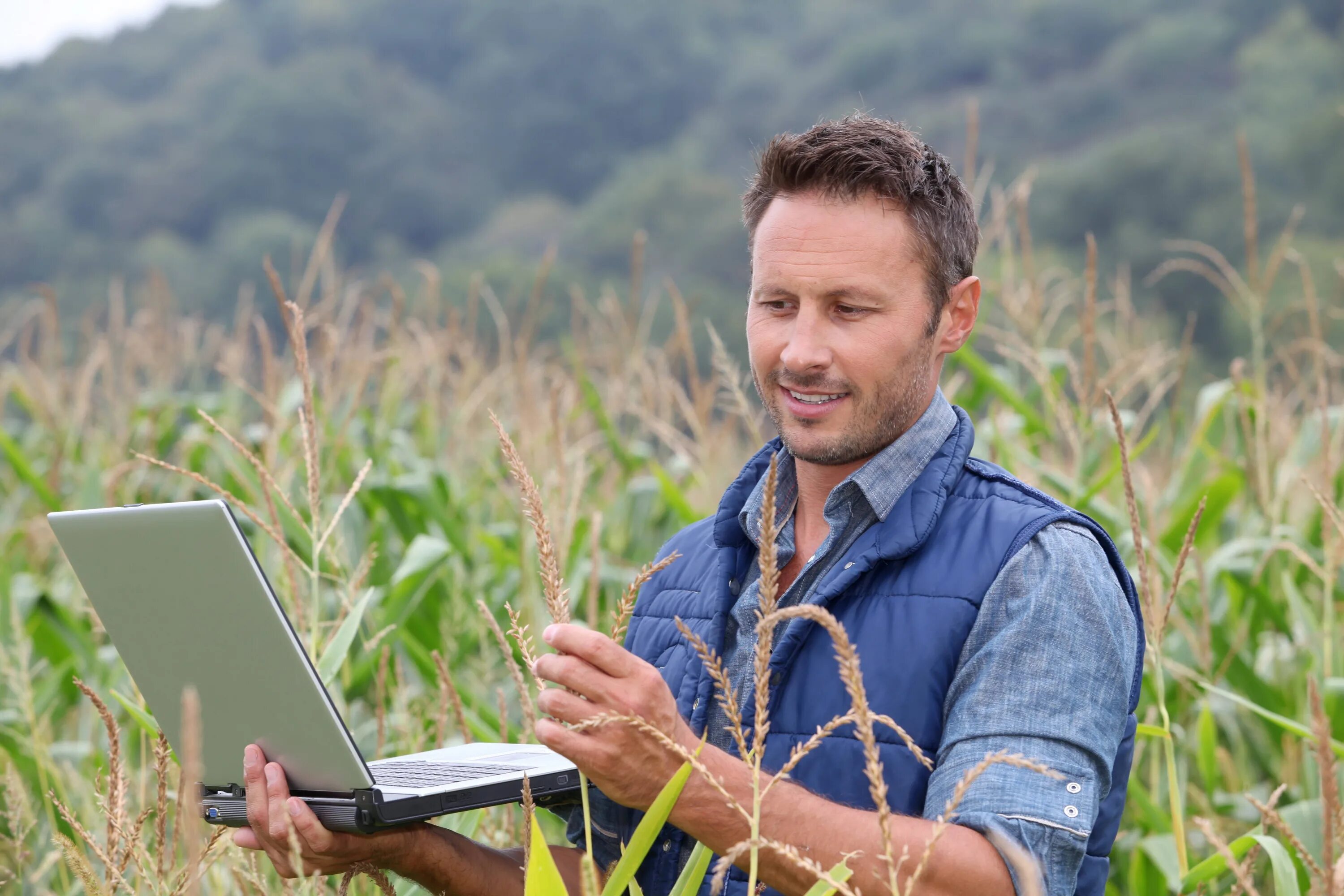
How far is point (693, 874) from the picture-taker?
4.02 feet

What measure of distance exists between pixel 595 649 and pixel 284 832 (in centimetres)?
49

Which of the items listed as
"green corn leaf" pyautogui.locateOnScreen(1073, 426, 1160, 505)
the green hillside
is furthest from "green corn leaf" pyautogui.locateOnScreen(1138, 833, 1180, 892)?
the green hillside

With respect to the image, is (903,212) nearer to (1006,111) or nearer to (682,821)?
(682,821)

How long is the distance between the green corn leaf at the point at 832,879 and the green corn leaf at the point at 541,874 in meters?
0.20

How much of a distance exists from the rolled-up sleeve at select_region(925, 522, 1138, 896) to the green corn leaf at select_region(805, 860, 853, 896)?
0.80 feet

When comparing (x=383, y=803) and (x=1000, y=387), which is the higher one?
(x=1000, y=387)

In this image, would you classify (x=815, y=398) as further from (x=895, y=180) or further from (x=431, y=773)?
(x=431, y=773)

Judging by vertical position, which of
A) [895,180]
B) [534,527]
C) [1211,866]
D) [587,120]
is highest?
[587,120]

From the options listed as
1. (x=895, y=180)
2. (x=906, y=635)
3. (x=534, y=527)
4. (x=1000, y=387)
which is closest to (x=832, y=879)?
(x=534, y=527)

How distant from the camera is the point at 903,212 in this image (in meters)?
1.62

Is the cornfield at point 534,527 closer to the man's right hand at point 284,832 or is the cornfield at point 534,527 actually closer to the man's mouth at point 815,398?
the man's right hand at point 284,832

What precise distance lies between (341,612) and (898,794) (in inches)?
34.8

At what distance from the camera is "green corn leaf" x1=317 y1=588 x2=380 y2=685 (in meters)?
1.72

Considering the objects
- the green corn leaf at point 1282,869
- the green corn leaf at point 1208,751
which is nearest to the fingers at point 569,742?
the green corn leaf at point 1282,869
